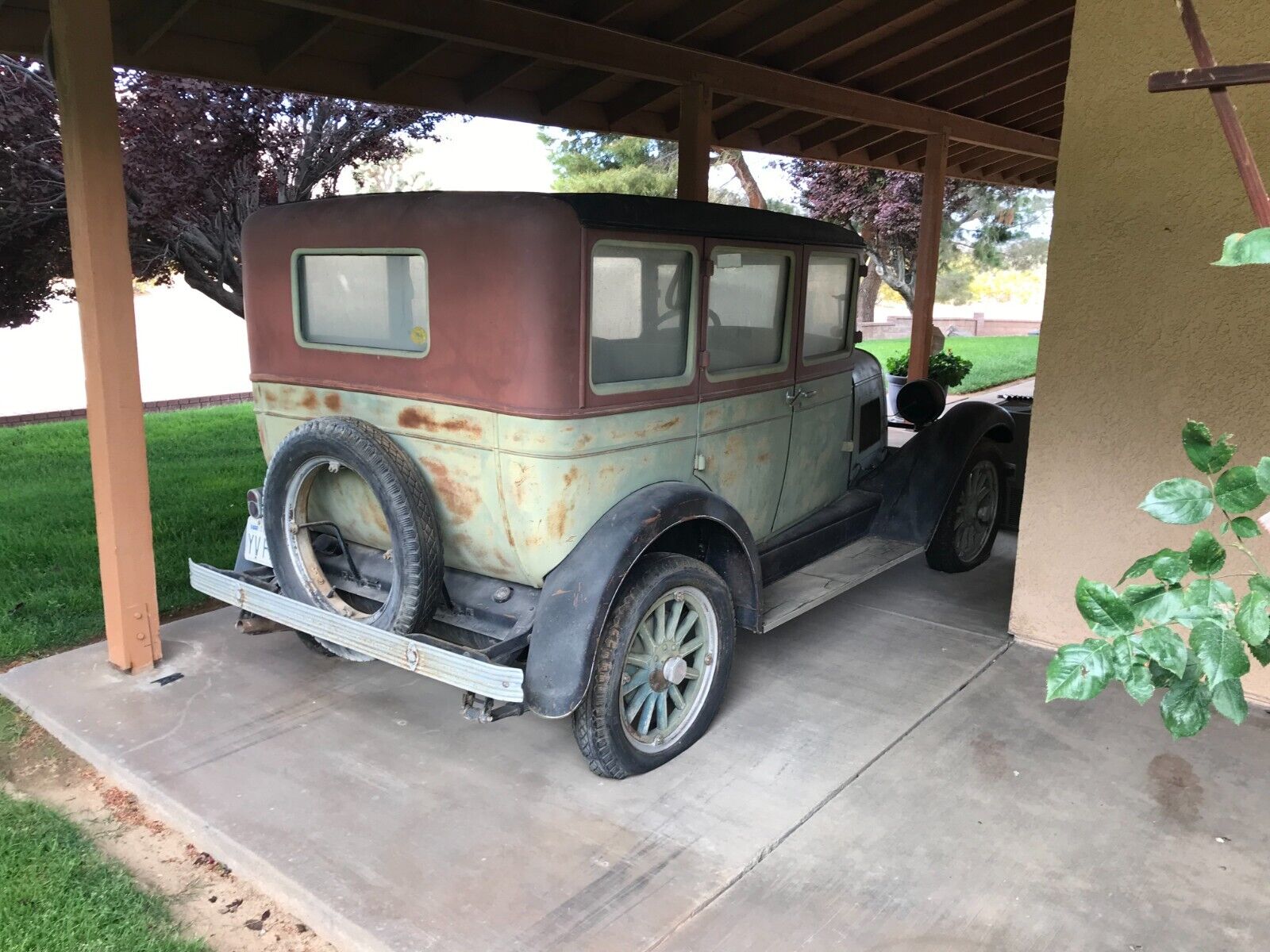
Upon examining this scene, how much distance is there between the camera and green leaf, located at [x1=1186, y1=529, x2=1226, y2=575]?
4.40ft

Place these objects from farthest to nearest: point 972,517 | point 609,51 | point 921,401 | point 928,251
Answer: point 928,251
point 609,51
point 921,401
point 972,517

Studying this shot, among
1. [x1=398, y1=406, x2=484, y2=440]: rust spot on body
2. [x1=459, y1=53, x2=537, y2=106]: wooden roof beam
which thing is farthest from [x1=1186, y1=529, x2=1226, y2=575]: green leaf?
[x1=459, y1=53, x2=537, y2=106]: wooden roof beam

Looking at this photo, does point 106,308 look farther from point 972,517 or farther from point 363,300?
point 972,517

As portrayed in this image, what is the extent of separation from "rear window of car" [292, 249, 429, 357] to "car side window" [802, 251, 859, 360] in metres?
1.84

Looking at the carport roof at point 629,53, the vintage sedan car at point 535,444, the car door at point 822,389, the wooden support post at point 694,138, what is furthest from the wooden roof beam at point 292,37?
the car door at point 822,389

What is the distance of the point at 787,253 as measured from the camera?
4211mm

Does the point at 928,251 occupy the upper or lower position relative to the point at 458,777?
upper

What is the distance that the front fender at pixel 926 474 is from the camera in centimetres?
495

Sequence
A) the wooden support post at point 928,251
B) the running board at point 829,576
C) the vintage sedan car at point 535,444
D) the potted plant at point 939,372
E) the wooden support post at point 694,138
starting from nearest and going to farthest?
1. the vintage sedan car at point 535,444
2. the running board at point 829,576
3. the wooden support post at point 694,138
4. the wooden support post at point 928,251
5. the potted plant at point 939,372

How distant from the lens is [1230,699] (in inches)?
52.3

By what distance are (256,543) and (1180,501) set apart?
351 cm

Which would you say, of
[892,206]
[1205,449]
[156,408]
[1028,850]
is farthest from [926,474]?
[892,206]

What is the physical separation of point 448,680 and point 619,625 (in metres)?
0.60

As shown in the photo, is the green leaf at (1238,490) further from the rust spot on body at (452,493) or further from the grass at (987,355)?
the grass at (987,355)
